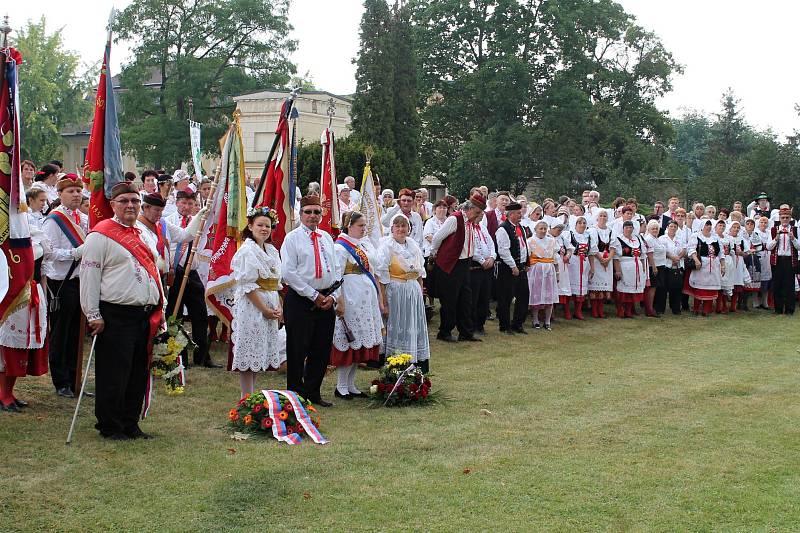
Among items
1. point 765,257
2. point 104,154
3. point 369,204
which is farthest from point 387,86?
point 104,154

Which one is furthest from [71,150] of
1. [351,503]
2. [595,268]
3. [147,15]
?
[351,503]

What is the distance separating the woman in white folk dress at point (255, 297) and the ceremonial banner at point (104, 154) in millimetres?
1269

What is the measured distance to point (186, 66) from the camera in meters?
46.8

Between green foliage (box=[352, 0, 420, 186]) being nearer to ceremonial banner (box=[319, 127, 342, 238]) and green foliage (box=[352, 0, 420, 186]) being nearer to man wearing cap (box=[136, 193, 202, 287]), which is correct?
ceremonial banner (box=[319, 127, 342, 238])

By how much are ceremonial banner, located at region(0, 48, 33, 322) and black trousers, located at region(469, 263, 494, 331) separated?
8.00 m

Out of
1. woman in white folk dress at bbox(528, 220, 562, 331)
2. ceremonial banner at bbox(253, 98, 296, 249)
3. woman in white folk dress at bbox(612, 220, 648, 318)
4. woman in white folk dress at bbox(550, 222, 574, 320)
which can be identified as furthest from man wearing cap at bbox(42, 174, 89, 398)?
woman in white folk dress at bbox(612, 220, 648, 318)

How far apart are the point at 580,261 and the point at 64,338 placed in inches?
420

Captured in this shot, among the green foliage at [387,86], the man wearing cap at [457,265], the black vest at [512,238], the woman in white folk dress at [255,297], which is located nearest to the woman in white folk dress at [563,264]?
the black vest at [512,238]

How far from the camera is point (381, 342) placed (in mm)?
9766

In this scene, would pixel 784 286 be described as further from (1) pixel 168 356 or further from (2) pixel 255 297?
(1) pixel 168 356

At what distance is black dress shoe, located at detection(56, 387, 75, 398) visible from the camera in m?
8.93

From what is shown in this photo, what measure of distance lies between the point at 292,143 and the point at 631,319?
9.40 m

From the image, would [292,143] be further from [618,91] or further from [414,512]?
[618,91]

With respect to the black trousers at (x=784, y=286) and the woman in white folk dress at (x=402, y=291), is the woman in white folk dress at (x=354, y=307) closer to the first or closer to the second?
the woman in white folk dress at (x=402, y=291)
